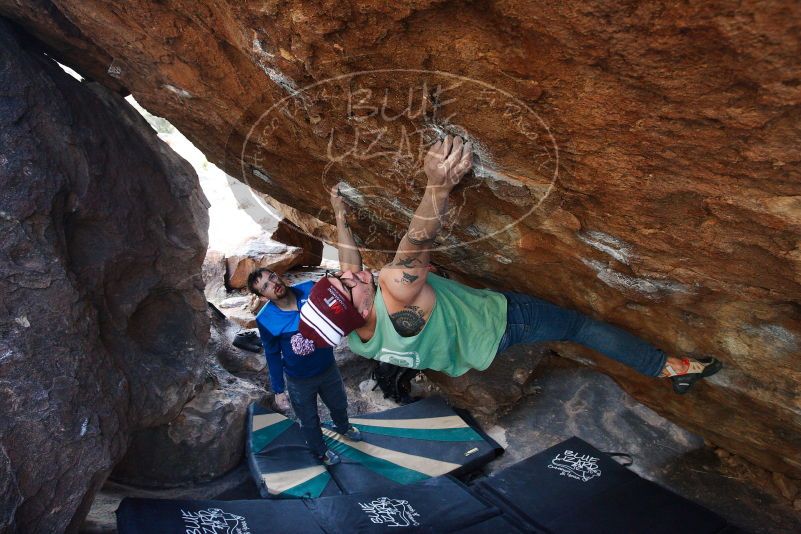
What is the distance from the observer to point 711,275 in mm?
2279

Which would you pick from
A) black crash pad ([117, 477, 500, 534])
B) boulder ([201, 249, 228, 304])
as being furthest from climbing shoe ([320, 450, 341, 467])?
boulder ([201, 249, 228, 304])

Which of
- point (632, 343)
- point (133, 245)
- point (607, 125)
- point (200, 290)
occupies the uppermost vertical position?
point (607, 125)

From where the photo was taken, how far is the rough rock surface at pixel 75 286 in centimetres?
234

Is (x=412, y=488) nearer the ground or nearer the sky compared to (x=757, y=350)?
nearer the ground

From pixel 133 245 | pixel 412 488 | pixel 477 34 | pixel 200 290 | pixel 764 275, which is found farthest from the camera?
pixel 200 290

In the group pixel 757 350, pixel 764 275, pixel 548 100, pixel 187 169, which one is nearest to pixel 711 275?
pixel 764 275

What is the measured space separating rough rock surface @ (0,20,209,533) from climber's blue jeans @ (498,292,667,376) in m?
1.94

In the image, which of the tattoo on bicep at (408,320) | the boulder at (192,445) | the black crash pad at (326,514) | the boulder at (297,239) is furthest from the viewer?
the boulder at (297,239)

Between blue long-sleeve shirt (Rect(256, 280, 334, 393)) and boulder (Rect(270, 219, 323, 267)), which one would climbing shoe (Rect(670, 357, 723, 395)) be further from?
boulder (Rect(270, 219, 323, 267))

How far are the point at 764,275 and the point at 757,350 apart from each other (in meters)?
0.63

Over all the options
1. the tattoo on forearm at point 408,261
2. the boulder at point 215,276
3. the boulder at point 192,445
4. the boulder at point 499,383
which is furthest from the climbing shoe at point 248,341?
the tattoo on forearm at point 408,261

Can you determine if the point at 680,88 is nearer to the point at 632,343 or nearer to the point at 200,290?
the point at 632,343

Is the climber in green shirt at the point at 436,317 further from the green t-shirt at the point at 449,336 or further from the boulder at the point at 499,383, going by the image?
the boulder at the point at 499,383

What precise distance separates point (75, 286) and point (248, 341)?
2.76 metres
